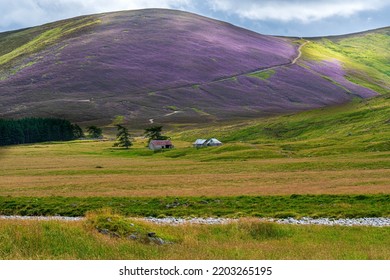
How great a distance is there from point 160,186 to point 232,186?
914 cm

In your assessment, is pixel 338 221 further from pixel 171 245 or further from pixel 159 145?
pixel 159 145

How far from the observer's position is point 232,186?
58031mm

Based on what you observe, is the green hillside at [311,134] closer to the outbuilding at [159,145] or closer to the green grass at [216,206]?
the outbuilding at [159,145]

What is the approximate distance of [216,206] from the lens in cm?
4075

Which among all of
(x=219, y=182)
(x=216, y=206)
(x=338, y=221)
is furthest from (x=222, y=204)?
(x=219, y=182)

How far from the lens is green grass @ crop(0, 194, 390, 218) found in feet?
120

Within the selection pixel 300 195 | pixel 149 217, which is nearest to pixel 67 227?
pixel 149 217

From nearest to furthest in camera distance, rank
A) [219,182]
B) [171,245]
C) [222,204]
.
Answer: [171,245]
[222,204]
[219,182]

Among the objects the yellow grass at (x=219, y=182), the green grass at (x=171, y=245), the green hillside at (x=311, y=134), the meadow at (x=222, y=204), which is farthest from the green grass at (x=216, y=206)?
the green hillside at (x=311, y=134)

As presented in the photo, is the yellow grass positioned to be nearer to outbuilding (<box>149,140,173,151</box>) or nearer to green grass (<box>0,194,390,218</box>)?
green grass (<box>0,194,390,218</box>)

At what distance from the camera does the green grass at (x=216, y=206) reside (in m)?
36.4

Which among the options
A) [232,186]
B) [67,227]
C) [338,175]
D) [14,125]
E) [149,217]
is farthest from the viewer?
[14,125]

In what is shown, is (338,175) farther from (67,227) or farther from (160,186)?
(67,227)

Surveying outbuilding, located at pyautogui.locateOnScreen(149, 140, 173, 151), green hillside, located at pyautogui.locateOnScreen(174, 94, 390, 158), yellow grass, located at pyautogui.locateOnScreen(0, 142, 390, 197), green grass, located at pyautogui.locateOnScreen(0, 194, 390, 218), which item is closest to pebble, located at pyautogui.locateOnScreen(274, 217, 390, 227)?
green grass, located at pyautogui.locateOnScreen(0, 194, 390, 218)
